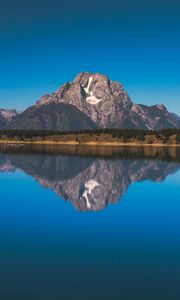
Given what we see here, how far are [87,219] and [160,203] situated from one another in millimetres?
14688

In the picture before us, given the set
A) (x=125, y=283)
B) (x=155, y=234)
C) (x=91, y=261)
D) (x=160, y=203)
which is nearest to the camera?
(x=125, y=283)

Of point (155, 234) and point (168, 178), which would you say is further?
point (168, 178)

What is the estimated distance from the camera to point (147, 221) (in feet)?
132

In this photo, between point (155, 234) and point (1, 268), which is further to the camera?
point (155, 234)

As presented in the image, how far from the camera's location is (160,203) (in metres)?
52.1

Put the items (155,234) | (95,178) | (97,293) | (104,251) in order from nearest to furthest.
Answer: (97,293) → (104,251) → (155,234) → (95,178)

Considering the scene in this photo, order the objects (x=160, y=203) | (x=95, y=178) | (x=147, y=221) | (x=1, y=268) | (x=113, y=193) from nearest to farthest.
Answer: (x=1, y=268) → (x=147, y=221) → (x=160, y=203) → (x=113, y=193) → (x=95, y=178)

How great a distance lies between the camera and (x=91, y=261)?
2639cm

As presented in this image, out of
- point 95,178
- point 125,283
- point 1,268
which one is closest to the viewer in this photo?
point 125,283

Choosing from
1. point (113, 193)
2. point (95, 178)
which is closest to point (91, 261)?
point (113, 193)

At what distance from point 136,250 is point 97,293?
8472mm

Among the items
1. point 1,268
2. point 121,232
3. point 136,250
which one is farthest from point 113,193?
point 1,268

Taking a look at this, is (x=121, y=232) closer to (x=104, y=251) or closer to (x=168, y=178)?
(x=104, y=251)

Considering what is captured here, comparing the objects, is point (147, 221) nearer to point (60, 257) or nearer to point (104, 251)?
point (104, 251)
